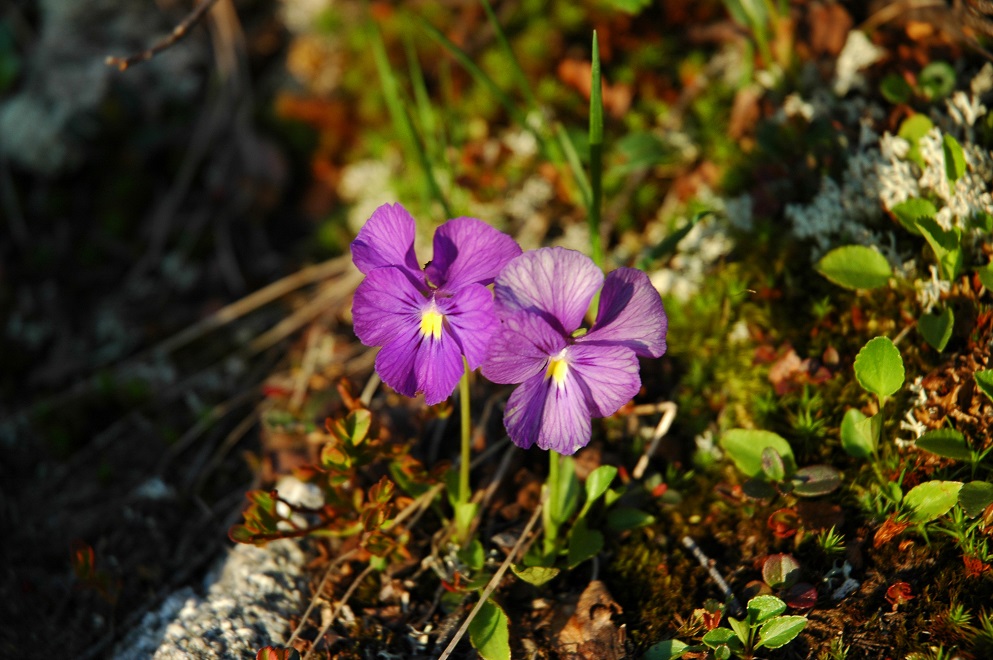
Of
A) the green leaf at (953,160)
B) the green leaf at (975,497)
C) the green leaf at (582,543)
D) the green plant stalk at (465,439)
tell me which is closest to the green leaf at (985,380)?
the green leaf at (975,497)

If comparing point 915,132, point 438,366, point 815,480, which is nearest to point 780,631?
point 815,480

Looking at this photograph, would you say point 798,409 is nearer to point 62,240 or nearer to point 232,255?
point 232,255

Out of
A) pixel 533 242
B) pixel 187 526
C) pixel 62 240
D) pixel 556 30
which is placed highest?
pixel 556 30

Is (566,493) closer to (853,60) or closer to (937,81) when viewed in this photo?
(937,81)

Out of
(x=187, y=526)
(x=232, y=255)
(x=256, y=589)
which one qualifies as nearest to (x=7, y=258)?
(x=232, y=255)

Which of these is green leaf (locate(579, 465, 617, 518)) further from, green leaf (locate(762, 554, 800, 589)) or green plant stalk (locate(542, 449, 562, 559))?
green leaf (locate(762, 554, 800, 589))

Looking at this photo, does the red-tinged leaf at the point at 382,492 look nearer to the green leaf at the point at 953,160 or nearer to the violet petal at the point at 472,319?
the violet petal at the point at 472,319
